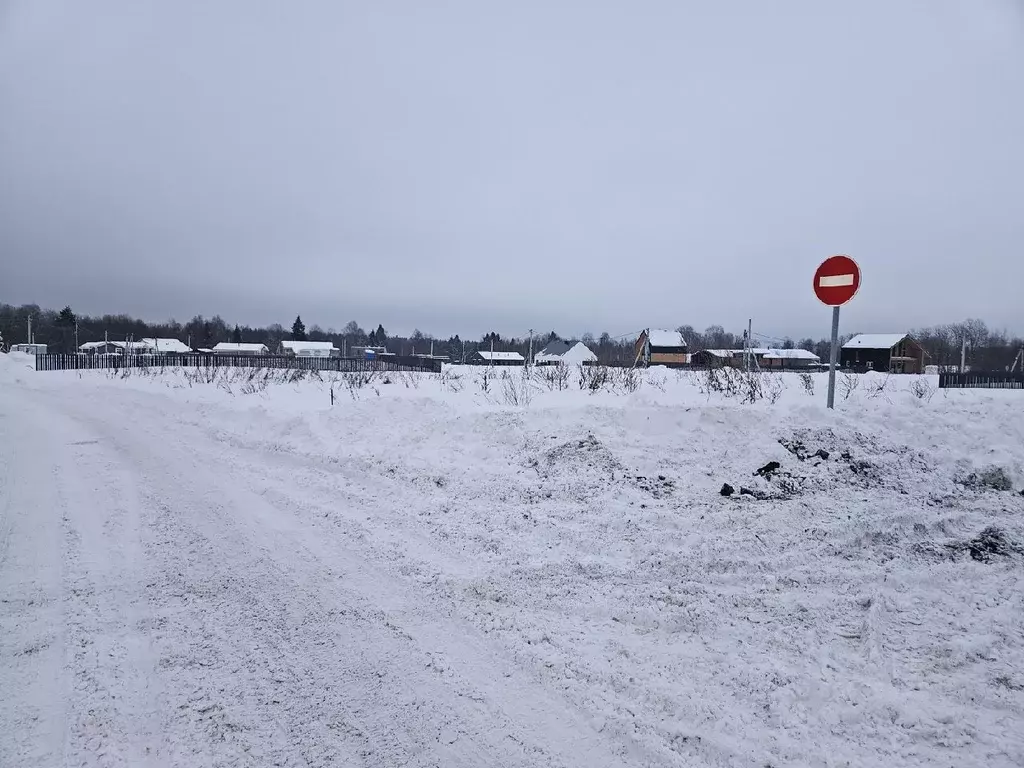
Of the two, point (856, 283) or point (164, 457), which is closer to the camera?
point (856, 283)

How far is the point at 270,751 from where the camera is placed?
2562 mm

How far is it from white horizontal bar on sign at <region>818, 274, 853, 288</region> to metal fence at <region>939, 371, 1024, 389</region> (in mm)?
17440

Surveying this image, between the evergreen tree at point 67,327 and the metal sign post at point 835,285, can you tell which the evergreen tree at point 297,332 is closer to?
the evergreen tree at point 67,327

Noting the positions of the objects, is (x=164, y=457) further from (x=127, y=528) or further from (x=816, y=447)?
(x=816, y=447)

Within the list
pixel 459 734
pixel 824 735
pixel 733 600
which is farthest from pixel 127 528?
pixel 824 735

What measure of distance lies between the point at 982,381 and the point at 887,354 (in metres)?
44.4

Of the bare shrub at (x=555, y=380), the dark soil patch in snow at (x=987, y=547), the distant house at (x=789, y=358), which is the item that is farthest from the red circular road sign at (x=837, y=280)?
the distant house at (x=789, y=358)

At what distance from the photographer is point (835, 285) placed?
8.32m

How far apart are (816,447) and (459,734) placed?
6.36m

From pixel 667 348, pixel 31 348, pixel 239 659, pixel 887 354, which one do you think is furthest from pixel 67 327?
pixel 887 354

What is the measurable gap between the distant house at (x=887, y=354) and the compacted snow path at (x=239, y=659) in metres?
67.6

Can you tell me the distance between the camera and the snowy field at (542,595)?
2686 millimetres

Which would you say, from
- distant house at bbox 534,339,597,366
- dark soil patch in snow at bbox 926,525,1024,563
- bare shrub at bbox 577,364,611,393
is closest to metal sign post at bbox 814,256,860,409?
dark soil patch in snow at bbox 926,525,1024,563

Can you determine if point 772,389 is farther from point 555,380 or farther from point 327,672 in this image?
point 327,672
